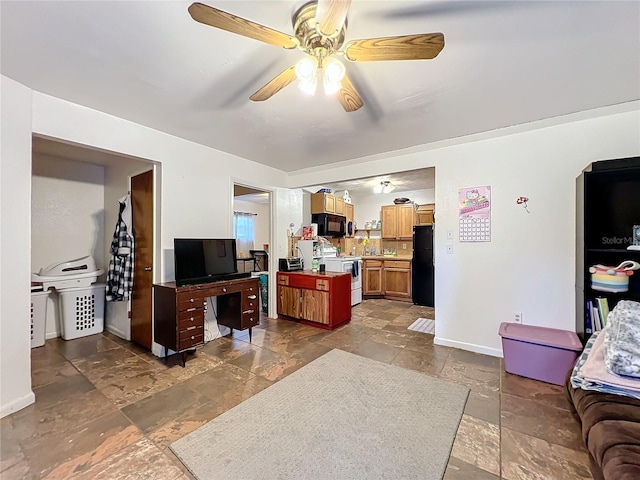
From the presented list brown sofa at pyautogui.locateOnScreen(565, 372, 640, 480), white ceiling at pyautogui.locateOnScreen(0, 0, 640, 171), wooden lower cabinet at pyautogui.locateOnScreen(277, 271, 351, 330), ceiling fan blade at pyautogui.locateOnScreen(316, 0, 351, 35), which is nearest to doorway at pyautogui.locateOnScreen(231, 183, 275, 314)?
wooden lower cabinet at pyautogui.locateOnScreen(277, 271, 351, 330)

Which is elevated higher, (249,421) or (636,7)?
(636,7)

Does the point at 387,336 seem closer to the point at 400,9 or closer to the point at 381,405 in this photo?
the point at 381,405

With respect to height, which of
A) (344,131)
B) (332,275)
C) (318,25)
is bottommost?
(332,275)

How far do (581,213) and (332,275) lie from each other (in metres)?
2.74

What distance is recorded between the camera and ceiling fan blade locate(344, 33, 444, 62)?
1.23 m

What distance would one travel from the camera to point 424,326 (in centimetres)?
396

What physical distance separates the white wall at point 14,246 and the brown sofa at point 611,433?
3.51m

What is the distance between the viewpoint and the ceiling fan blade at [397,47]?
1.23 metres

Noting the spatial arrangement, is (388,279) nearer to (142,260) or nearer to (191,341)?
(191,341)

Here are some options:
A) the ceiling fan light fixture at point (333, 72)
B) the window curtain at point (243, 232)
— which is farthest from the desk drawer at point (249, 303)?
the window curtain at point (243, 232)

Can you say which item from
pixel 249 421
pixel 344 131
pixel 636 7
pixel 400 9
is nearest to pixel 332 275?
pixel 344 131

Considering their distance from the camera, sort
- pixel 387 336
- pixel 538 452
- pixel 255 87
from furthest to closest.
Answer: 1. pixel 387 336
2. pixel 255 87
3. pixel 538 452

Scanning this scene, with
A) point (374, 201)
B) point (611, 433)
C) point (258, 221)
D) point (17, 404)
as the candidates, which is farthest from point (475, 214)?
point (258, 221)

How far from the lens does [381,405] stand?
2059 millimetres
